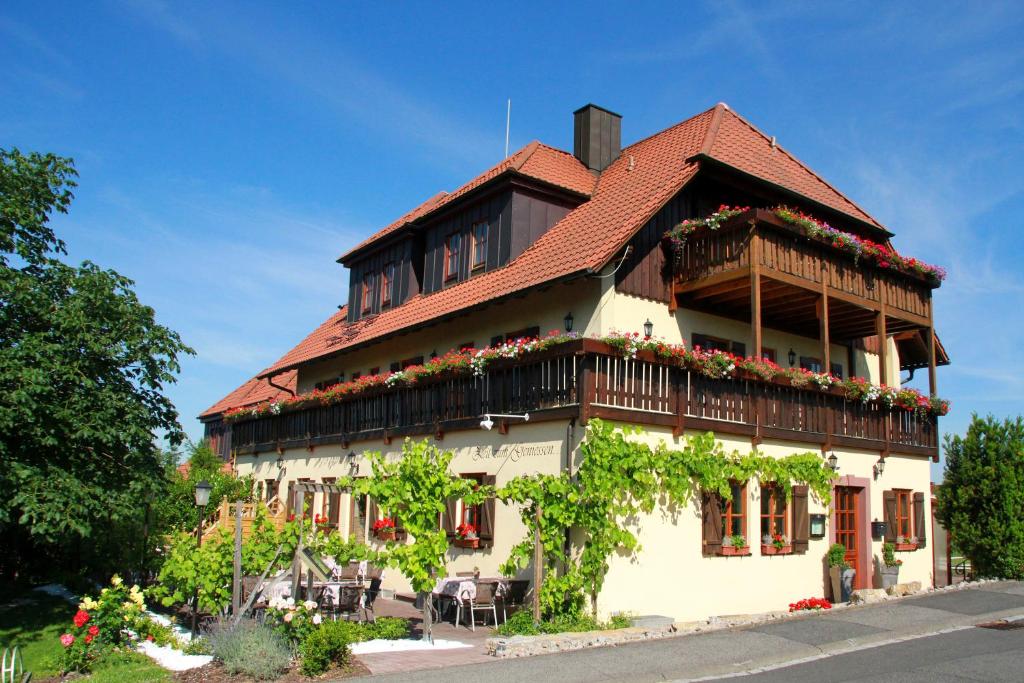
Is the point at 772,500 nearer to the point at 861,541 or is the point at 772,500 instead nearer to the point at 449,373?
the point at 861,541

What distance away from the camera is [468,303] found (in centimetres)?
1789

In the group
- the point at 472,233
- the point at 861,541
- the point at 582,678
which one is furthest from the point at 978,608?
the point at 472,233

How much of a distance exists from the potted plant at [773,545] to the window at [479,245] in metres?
8.14

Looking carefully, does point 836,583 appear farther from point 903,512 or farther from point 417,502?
point 417,502

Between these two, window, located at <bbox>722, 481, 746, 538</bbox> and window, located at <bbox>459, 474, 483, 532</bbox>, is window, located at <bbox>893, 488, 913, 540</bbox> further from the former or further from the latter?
window, located at <bbox>459, 474, 483, 532</bbox>

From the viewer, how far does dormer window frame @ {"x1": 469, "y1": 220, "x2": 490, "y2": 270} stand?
64.1 ft

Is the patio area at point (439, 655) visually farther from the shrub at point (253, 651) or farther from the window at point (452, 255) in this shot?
the window at point (452, 255)

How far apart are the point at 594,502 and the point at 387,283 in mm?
12086

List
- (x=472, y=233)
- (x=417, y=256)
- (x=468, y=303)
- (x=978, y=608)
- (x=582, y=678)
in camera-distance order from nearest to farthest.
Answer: (x=582, y=678) < (x=978, y=608) < (x=468, y=303) < (x=472, y=233) < (x=417, y=256)

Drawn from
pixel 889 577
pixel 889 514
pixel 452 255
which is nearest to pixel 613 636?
pixel 889 577

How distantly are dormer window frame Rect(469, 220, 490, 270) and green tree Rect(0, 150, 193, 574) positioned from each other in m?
6.53

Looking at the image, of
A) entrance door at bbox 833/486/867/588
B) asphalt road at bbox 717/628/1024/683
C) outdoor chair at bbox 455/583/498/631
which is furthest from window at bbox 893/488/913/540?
outdoor chair at bbox 455/583/498/631

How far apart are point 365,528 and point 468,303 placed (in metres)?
6.13

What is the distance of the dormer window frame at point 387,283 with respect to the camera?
23438mm
